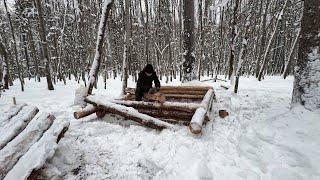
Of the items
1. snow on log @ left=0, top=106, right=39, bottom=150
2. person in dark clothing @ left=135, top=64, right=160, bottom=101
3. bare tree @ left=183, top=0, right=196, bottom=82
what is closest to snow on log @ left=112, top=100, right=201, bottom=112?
person in dark clothing @ left=135, top=64, right=160, bottom=101

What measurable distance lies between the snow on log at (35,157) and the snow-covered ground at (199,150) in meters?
0.23

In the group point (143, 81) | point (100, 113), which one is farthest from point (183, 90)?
point (100, 113)

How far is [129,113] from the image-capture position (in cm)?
560

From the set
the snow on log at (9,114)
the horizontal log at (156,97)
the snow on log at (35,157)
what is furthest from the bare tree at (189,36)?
the snow on log at (35,157)

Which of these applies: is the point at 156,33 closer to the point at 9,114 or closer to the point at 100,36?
the point at 100,36

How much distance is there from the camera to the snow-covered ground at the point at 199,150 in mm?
3473

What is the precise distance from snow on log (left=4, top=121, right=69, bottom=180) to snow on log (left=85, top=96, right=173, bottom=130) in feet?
5.90

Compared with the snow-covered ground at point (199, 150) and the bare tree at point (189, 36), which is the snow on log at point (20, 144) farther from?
the bare tree at point (189, 36)

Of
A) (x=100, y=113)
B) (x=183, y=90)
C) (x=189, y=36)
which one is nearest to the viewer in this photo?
(x=100, y=113)

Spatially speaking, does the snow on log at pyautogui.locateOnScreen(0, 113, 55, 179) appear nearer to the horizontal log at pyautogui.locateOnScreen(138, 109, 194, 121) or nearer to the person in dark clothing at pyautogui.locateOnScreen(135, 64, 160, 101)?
the horizontal log at pyautogui.locateOnScreen(138, 109, 194, 121)

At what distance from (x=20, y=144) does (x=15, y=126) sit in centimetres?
79

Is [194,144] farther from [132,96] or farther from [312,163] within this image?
[132,96]

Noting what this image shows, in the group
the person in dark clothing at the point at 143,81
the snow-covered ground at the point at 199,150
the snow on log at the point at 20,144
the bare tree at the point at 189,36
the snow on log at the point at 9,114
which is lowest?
the snow-covered ground at the point at 199,150

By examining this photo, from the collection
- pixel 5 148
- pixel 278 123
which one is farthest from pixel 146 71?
pixel 5 148
